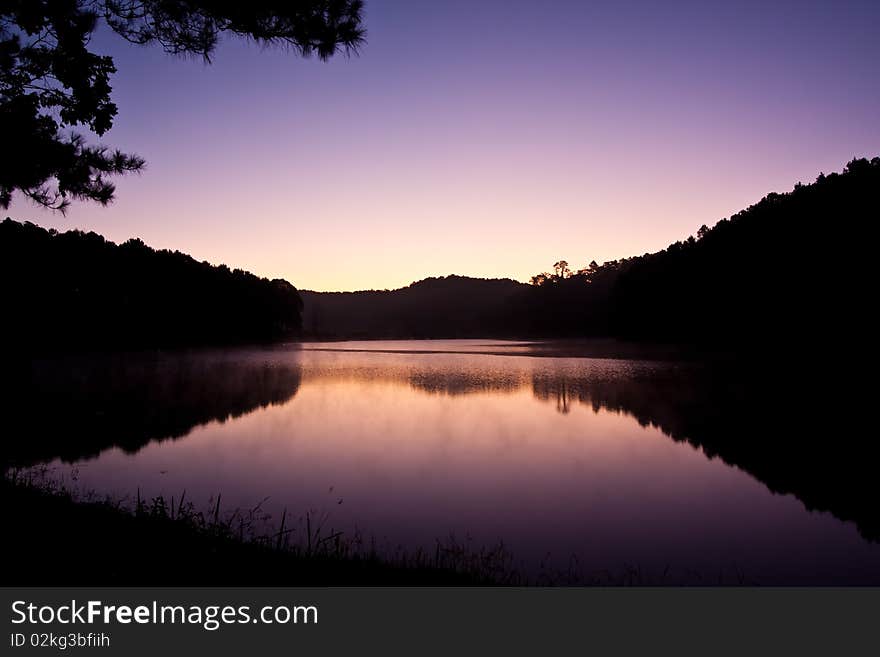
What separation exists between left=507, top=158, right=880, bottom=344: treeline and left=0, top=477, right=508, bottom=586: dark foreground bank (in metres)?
55.6

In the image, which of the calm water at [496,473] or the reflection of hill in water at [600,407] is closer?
the calm water at [496,473]

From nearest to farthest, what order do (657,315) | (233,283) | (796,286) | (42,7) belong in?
(42,7) → (796,286) → (657,315) → (233,283)

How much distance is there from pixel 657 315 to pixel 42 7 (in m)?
94.5

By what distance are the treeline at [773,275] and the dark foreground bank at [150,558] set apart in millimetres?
55575

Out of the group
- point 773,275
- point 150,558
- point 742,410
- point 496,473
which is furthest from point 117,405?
point 773,275

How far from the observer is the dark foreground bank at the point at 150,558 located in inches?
193

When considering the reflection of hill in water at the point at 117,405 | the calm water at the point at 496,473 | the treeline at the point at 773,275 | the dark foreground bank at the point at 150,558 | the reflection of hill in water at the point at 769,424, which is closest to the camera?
the dark foreground bank at the point at 150,558

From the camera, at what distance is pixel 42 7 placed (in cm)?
612

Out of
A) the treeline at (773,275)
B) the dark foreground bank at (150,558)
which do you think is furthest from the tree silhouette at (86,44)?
the treeline at (773,275)

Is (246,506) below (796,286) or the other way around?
below

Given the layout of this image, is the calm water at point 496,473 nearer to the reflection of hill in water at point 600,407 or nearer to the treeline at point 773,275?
the reflection of hill in water at point 600,407

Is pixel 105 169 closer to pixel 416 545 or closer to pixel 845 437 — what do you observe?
pixel 416 545

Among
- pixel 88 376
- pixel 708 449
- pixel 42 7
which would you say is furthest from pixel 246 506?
pixel 88 376

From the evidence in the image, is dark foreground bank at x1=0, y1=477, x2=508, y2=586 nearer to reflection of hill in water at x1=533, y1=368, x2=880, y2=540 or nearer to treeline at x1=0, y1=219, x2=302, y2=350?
reflection of hill in water at x1=533, y1=368, x2=880, y2=540
